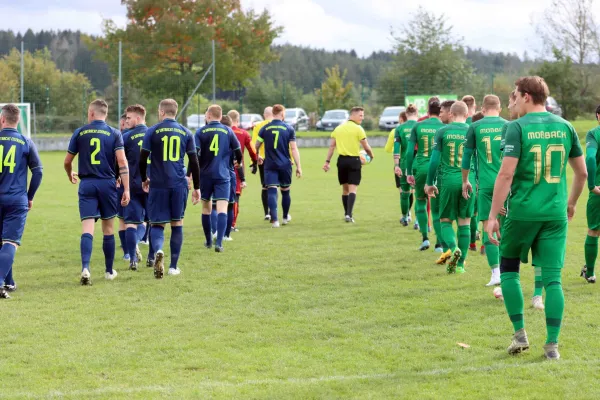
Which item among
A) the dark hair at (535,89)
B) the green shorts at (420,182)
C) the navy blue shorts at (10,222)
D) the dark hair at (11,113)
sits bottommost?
the navy blue shorts at (10,222)

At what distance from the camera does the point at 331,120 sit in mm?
45344

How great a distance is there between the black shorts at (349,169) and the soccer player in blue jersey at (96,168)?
6208 mm

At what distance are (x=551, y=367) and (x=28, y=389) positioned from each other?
12.2ft

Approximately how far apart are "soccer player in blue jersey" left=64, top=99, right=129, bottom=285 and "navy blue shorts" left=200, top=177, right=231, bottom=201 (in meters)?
2.58

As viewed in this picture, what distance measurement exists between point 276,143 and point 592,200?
648 centimetres

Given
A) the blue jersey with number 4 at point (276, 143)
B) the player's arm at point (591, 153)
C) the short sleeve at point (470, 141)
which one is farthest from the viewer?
the blue jersey with number 4 at point (276, 143)

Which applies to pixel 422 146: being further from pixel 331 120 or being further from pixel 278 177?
pixel 331 120

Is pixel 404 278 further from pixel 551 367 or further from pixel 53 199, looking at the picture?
pixel 53 199

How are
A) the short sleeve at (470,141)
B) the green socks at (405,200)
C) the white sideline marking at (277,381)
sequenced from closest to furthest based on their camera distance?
the white sideline marking at (277,381), the short sleeve at (470,141), the green socks at (405,200)

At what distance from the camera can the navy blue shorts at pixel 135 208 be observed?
1070 centimetres

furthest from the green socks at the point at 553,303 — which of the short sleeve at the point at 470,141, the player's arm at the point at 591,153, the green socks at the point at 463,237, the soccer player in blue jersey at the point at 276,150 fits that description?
the soccer player in blue jersey at the point at 276,150

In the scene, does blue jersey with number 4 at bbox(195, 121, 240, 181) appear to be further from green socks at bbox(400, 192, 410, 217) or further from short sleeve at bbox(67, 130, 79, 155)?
green socks at bbox(400, 192, 410, 217)

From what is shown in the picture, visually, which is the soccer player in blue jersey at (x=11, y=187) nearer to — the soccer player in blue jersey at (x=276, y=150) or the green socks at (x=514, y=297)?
the green socks at (x=514, y=297)

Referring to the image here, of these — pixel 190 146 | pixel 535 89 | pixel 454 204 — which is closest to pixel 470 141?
pixel 454 204
